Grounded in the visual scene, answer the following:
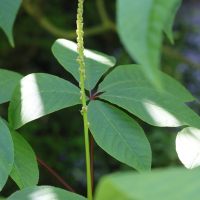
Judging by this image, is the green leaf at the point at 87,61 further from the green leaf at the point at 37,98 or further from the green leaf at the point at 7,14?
the green leaf at the point at 7,14

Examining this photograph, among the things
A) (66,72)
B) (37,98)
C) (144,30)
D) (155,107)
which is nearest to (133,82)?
(155,107)

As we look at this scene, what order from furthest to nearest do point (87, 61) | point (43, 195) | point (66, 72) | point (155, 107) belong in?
point (66, 72) < point (87, 61) < point (155, 107) < point (43, 195)

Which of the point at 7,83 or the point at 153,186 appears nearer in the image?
the point at 153,186

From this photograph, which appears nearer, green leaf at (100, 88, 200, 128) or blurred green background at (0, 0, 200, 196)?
green leaf at (100, 88, 200, 128)

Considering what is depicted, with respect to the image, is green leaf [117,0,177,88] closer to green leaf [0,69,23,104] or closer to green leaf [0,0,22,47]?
green leaf [0,0,22,47]

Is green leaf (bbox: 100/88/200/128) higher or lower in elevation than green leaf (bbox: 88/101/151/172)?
higher

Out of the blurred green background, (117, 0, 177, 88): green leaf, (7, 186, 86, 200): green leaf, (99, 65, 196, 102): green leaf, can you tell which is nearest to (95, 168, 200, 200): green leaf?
(117, 0, 177, 88): green leaf

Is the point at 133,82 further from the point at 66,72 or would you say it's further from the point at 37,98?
the point at 66,72
